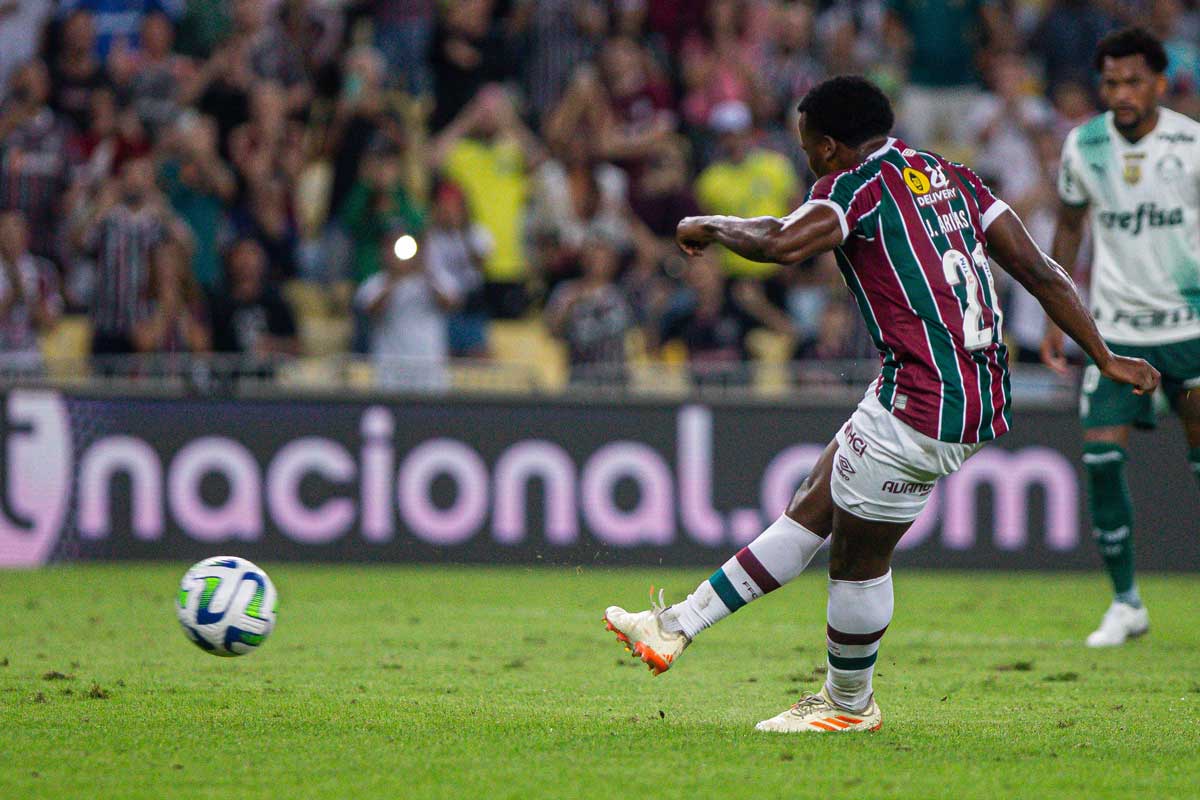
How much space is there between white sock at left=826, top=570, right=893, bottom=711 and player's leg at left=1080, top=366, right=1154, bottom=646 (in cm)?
320

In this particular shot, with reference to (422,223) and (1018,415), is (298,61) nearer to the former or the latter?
(422,223)

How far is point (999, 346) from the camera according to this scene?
226 inches

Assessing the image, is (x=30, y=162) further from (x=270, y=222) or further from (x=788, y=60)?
(x=788, y=60)

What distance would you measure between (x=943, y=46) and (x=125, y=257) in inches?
370

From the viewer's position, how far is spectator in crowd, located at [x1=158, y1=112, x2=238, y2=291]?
1452 cm

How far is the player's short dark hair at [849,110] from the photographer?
5.66 m

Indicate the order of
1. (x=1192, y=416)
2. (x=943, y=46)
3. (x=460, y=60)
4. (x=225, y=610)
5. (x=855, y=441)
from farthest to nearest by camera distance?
(x=943, y=46) < (x=460, y=60) < (x=1192, y=416) < (x=225, y=610) < (x=855, y=441)

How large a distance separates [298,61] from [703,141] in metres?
4.14

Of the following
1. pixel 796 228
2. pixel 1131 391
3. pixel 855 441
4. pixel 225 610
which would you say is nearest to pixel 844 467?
pixel 855 441

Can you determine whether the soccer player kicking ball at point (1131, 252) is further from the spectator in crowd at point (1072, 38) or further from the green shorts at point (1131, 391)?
the spectator in crowd at point (1072, 38)

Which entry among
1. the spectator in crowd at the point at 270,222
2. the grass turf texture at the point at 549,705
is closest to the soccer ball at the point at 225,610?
the grass turf texture at the point at 549,705

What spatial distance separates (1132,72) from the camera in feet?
27.7

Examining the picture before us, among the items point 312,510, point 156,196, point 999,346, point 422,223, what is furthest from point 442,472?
point 999,346

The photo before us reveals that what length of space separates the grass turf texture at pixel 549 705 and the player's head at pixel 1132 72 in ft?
9.34
